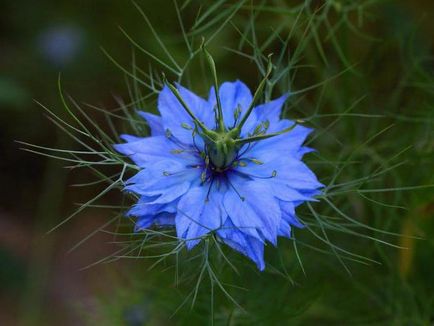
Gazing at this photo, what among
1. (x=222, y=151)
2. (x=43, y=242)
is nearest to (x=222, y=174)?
(x=222, y=151)

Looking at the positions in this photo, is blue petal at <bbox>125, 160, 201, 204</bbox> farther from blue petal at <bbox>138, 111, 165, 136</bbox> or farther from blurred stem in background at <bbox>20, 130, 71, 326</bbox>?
blurred stem in background at <bbox>20, 130, 71, 326</bbox>

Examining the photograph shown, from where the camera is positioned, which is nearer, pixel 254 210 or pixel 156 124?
pixel 254 210

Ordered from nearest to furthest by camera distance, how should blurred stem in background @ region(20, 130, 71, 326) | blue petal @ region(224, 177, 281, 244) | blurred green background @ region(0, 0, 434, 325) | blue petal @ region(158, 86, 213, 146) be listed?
1. blue petal @ region(224, 177, 281, 244)
2. blue petal @ region(158, 86, 213, 146)
3. blurred green background @ region(0, 0, 434, 325)
4. blurred stem in background @ region(20, 130, 71, 326)

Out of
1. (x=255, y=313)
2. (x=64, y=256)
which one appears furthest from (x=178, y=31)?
(x=255, y=313)

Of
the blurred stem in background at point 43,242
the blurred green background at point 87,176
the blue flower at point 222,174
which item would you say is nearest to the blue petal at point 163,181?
the blue flower at point 222,174

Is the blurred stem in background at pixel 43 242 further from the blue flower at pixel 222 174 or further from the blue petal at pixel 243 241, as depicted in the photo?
A: the blue petal at pixel 243 241

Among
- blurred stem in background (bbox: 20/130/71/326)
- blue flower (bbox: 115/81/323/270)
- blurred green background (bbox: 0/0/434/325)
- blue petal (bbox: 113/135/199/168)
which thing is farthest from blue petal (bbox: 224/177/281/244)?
blurred stem in background (bbox: 20/130/71/326)

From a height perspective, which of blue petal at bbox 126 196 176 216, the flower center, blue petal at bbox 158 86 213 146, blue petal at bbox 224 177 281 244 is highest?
blue petal at bbox 158 86 213 146

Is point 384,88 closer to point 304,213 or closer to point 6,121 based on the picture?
point 304,213

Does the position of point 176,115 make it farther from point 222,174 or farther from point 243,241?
point 243,241
